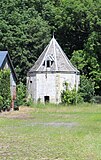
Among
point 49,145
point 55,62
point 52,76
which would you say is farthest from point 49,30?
point 49,145

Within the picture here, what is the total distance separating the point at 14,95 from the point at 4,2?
2262cm

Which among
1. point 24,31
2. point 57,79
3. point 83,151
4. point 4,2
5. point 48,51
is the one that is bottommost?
point 83,151

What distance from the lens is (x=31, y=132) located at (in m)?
20.9

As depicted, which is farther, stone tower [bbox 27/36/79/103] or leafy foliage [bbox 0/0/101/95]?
leafy foliage [bbox 0/0/101/95]

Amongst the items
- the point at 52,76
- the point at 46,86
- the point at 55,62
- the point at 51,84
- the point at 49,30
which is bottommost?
the point at 46,86

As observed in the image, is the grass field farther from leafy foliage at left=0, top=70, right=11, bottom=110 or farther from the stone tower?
the stone tower

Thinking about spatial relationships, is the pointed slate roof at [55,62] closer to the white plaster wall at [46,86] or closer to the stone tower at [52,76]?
the stone tower at [52,76]

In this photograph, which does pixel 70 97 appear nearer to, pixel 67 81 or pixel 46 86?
pixel 67 81

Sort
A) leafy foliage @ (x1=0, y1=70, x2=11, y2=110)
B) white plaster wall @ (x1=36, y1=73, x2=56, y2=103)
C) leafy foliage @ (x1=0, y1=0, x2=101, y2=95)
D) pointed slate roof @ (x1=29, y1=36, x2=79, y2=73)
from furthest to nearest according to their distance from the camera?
1. leafy foliage @ (x1=0, y1=0, x2=101, y2=95)
2. white plaster wall @ (x1=36, y1=73, x2=56, y2=103)
3. pointed slate roof @ (x1=29, y1=36, x2=79, y2=73)
4. leafy foliage @ (x1=0, y1=70, x2=11, y2=110)

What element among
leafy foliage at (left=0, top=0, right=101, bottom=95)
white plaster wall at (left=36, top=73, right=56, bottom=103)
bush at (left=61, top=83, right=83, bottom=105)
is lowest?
bush at (left=61, top=83, right=83, bottom=105)

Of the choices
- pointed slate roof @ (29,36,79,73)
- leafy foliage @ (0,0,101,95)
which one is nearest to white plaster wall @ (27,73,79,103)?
pointed slate roof @ (29,36,79,73)

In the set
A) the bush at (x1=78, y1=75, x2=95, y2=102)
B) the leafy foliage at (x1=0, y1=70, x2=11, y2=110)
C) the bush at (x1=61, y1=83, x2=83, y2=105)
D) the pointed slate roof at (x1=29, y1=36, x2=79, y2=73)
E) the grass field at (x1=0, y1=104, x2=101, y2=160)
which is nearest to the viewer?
the grass field at (x1=0, y1=104, x2=101, y2=160)

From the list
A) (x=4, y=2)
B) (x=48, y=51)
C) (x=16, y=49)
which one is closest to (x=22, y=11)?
(x=4, y=2)

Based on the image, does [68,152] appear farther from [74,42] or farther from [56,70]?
[74,42]
